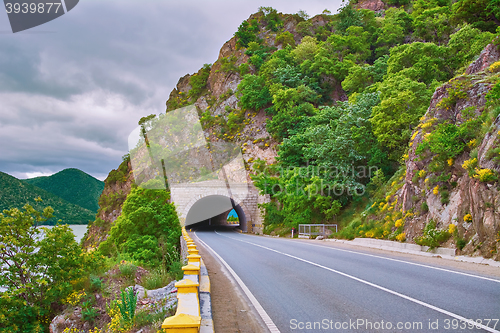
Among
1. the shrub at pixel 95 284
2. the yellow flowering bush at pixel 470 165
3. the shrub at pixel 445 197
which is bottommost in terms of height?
the shrub at pixel 95 284

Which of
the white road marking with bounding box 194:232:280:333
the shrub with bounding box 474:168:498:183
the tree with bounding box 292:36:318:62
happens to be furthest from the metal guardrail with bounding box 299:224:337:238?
the tree with bounding box 292:36:318:62

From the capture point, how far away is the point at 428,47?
75.3 feet

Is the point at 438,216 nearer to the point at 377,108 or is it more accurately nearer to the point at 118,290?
the point at 377,108

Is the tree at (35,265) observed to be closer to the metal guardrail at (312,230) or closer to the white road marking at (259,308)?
the white road marking at (259,308)

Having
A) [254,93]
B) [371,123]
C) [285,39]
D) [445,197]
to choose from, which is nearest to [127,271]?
[445,197]

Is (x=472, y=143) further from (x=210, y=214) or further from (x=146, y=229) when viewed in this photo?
(x=210, y=214)

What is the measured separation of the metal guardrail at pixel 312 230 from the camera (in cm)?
2038

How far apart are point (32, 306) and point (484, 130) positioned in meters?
15.6

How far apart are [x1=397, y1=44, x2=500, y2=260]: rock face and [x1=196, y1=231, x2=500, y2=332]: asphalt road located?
247cm

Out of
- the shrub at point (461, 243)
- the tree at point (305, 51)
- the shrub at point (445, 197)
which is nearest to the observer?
the shrub at point (461, 243)

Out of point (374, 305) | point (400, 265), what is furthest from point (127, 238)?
point (374, 305)

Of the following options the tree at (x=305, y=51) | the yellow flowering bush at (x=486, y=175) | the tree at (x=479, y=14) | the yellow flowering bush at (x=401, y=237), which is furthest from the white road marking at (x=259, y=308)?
the tree at (x=305, y=51)

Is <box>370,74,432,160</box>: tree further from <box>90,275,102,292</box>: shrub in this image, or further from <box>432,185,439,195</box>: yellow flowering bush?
<box>90,275,102,292</box>: shrub

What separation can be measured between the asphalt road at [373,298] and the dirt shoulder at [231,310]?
0.57 feet
